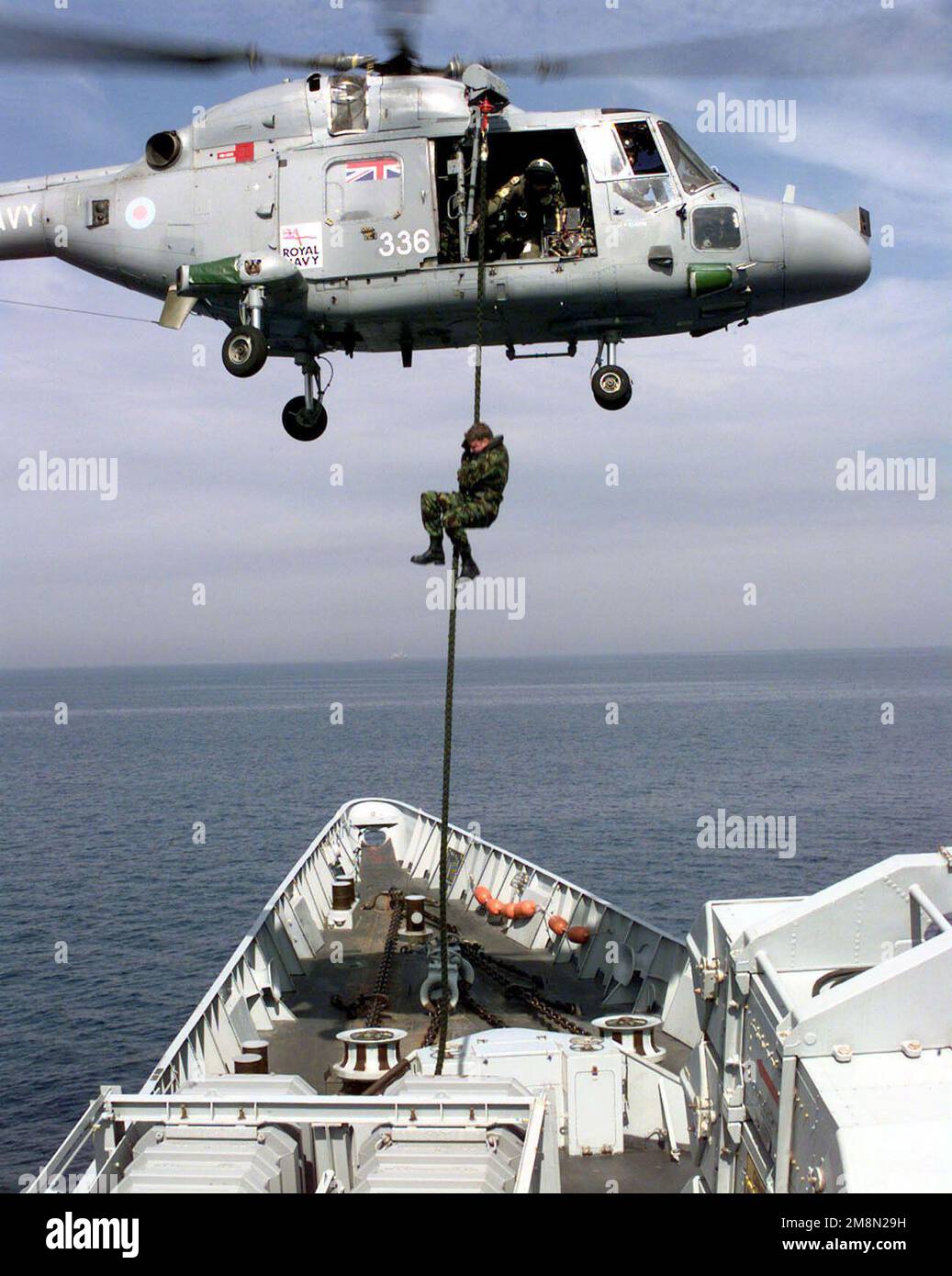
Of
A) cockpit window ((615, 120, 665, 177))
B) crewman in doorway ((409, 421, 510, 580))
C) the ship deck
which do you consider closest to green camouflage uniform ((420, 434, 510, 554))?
crewman in doorway ((409, 421, 510, 580))

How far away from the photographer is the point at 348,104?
14.7 meters

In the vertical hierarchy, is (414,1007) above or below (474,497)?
below

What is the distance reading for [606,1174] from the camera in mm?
13000

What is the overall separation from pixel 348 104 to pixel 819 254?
5848 millimetres

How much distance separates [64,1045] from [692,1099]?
1999 cm

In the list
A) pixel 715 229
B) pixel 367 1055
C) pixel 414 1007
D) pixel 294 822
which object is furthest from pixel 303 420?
pixel 294 822

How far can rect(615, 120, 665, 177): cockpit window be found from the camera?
1459 centimetres

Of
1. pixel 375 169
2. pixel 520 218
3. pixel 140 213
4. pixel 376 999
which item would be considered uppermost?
pixel 375 169

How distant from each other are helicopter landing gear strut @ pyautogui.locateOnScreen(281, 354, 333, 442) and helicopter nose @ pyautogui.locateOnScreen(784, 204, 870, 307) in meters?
5.92

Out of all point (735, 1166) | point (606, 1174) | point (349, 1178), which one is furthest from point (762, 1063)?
point (606, 1174)

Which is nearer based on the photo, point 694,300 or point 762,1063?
point 762,1063

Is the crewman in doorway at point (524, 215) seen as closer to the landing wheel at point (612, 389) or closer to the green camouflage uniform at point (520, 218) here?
the green camouflage uniform at point (520, 218)

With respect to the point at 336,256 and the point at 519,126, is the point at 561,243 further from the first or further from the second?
the point at 336,256

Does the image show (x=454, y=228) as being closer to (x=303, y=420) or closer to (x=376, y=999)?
(x=303, y=420)
